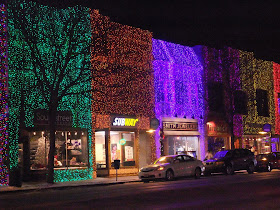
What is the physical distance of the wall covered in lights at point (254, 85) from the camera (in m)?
46.0

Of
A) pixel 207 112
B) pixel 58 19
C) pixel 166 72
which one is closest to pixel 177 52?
pixel 166 72

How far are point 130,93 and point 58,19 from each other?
786 cm

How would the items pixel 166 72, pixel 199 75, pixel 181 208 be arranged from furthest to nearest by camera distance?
pixel 199 75 → pixel 166 72 → pixel 181 208

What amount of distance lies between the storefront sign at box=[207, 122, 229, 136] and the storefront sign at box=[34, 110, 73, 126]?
52.6ft

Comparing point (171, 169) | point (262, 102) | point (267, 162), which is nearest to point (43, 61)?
point (171, 169)

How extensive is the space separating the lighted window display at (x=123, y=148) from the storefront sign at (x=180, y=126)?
3767 mm

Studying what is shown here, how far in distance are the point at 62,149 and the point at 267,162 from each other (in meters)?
16.7

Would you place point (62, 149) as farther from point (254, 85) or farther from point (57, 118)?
point (254, 85)

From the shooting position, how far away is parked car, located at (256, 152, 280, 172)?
34969 mm

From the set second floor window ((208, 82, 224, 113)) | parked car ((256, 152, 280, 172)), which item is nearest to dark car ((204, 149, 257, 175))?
parked car ((256, 152, 280, 172))

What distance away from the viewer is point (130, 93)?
3331 centimetres

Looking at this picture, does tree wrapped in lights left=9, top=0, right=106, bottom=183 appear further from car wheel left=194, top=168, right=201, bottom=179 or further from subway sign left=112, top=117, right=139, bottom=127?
car wheel left=194, top=168, right=201, bottom=179

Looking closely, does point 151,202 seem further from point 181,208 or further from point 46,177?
point 46,177

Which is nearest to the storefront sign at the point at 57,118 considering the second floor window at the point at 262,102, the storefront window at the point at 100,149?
the storefront window at the point at 100,149
